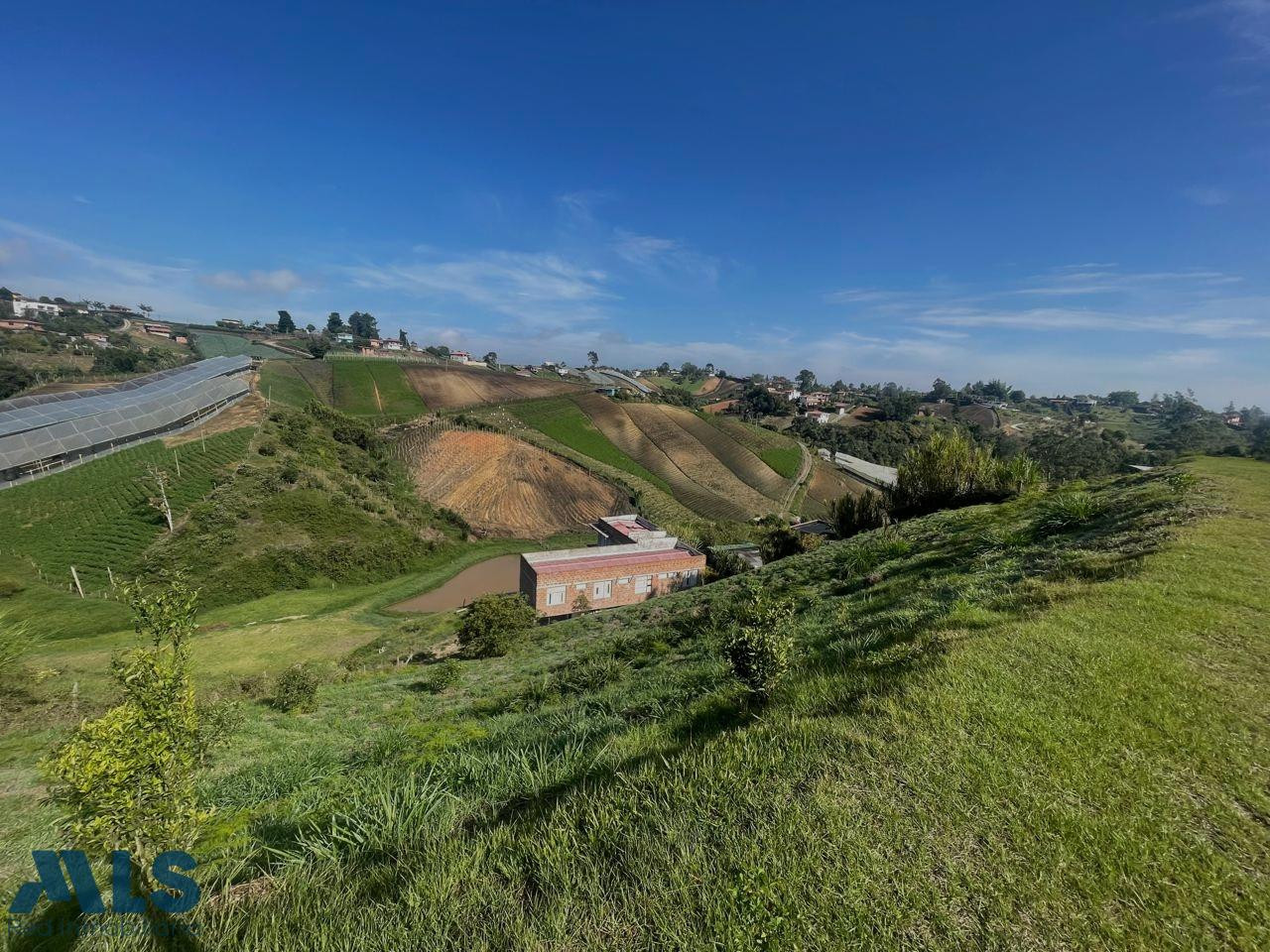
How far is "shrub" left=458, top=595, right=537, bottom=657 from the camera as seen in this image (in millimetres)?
22938

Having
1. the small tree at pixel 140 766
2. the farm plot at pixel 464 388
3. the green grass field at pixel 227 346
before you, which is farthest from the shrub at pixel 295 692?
the green grass field at pixel 227 346

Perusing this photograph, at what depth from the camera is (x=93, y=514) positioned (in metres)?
32.5

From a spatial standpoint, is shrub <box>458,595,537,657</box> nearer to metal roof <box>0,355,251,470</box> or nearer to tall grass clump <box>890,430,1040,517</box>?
tall grass clump <box>890,430,1040,517</box>

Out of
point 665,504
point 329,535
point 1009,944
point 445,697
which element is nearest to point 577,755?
point 1009,944

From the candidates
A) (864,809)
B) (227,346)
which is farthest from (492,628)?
(227,346)

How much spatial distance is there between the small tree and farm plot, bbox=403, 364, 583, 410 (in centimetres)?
8587

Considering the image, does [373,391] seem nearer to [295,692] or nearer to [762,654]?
A: [295,692]

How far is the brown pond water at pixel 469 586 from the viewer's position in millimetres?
36375

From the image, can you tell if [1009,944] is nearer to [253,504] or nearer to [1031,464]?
[1031,464]

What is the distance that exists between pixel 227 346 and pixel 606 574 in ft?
542

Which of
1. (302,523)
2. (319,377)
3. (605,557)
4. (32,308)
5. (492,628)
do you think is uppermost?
(32,308)

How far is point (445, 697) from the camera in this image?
15.7m

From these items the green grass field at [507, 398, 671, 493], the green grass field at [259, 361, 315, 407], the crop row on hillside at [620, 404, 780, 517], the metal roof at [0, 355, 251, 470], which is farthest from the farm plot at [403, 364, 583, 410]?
the metal roof at [0, 355, 251, 470]

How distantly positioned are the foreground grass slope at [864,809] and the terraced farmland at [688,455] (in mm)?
60600
